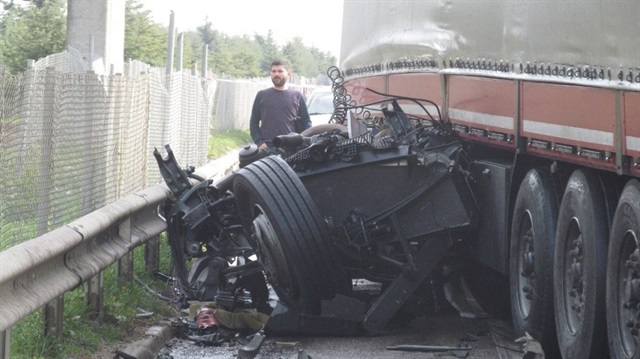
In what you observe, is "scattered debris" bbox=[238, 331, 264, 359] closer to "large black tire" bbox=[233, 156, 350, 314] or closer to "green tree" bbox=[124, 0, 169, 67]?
"large black tire" bbox=[233, 156, 350, 314]

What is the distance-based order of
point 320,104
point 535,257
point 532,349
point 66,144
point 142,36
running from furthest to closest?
point 142,36 < point 320,104 < point 66,144 < point 535,257 < point 532,349

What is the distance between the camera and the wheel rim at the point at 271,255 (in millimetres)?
8836

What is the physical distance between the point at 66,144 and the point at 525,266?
3250mm

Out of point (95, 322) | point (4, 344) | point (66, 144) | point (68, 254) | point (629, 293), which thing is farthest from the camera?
point (66, 144)

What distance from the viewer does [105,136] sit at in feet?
36.6

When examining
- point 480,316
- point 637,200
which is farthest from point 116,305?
point 637,200

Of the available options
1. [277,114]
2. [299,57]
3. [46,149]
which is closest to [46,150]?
[46,149]

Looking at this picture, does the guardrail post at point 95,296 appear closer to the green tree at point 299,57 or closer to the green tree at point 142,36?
the green tree at point 142,36

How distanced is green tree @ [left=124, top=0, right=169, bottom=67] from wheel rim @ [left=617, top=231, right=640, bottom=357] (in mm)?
50258

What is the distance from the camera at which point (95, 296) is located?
8.88 meters

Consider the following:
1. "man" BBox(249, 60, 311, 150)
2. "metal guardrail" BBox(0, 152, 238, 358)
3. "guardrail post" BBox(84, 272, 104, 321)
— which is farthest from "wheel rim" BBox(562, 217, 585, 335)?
"man" BBox(249, 60, 311, 150)

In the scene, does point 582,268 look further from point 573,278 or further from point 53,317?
point 53,317

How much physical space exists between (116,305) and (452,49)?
3.00m

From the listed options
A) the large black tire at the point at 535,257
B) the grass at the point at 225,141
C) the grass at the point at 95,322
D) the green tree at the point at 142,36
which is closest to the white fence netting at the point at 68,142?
the grass at the point at 95,322
